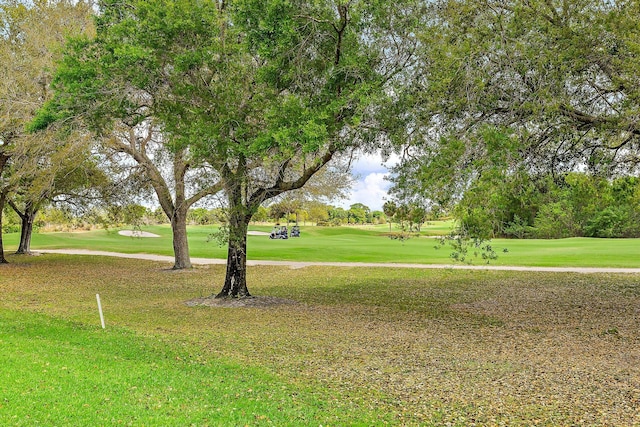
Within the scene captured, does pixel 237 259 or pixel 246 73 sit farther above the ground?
pixel 246 73

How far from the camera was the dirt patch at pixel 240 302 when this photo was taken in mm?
15211

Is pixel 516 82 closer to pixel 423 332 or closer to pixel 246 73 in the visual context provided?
pixel 423 332

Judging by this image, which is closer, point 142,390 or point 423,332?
point 142,390

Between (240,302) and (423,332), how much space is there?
5.94 meters

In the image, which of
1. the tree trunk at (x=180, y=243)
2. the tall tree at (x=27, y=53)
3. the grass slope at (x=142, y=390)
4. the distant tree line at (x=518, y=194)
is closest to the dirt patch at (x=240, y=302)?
the grass slope at (x=142, y=390)

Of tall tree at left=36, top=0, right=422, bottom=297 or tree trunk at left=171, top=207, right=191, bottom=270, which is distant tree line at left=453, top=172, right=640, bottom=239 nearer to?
tall tree at left=36, top=0, right=422, bottom=297

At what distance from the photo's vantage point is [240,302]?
1540 cm

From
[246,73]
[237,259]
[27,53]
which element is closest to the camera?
[246,73]

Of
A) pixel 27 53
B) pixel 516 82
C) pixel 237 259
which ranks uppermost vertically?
pixel 27 53

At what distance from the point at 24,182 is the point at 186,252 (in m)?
8.62

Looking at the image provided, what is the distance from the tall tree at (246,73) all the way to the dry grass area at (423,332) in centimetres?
380

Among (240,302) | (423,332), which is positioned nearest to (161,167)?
(240,302)

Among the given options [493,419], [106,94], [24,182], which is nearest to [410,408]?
[493,419]

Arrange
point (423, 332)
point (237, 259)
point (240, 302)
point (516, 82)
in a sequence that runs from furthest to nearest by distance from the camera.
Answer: point (237, 259) < point (240, 302) < point (423, 332) < point (516, 82)
